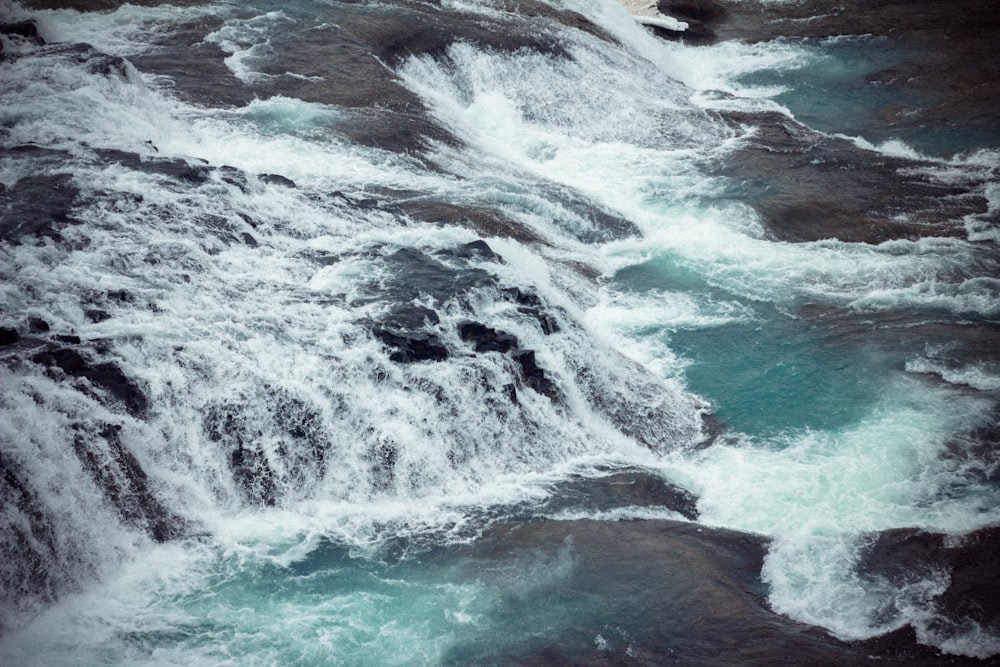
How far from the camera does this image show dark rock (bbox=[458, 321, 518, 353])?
32.7 feet

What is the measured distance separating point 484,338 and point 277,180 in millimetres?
4038

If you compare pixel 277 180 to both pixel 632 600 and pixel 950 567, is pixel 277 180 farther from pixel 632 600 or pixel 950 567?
pixel 950 567

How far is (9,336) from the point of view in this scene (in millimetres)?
8406

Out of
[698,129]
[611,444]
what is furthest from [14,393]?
[698,129]

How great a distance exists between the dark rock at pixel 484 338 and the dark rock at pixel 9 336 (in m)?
4.13

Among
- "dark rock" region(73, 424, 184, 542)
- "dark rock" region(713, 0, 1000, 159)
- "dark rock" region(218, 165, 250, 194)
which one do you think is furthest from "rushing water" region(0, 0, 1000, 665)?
"dark rock" region(713, 0, 1000, 159)

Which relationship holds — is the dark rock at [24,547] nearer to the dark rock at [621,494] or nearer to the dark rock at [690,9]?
the dark rock at [621,494]

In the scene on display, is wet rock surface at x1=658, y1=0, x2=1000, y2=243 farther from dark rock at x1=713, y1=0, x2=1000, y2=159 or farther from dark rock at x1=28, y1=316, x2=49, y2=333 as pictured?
dark rock at x1=28, y1=316, x2=49, y2=333

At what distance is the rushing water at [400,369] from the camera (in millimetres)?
7488

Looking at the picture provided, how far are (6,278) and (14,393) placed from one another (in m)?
1.94

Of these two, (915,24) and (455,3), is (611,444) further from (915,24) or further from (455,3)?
(915,24)

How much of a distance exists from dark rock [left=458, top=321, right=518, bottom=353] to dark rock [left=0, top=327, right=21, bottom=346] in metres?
4.13

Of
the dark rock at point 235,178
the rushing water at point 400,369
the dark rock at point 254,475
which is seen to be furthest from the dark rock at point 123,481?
the dark rock at point 235,178

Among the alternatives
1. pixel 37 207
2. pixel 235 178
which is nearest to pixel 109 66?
pixel 235 178
